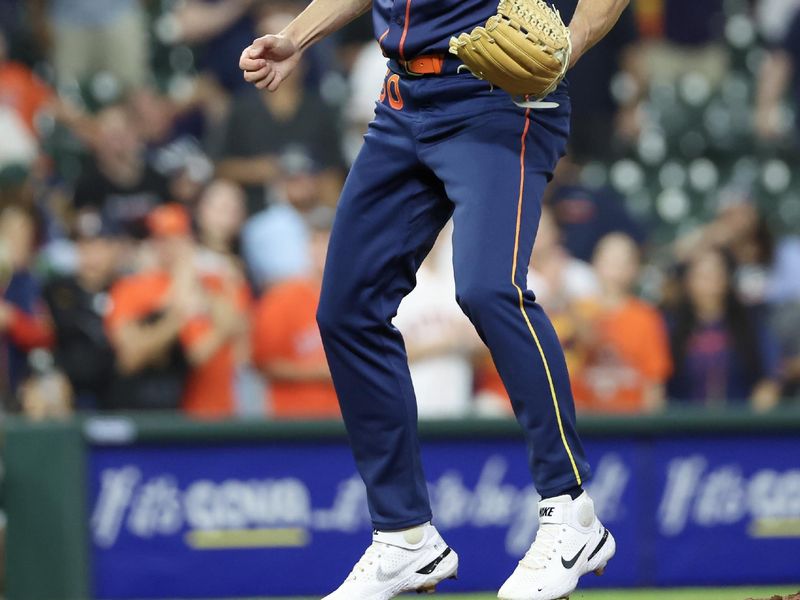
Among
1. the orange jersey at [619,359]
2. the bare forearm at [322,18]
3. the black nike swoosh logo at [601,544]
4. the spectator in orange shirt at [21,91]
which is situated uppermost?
the spectator in orange shirt at [21,91]

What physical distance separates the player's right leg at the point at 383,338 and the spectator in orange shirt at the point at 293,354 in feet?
11.5

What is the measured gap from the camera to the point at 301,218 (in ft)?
28.1

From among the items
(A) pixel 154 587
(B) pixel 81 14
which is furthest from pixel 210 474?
(B) pixel 81 14

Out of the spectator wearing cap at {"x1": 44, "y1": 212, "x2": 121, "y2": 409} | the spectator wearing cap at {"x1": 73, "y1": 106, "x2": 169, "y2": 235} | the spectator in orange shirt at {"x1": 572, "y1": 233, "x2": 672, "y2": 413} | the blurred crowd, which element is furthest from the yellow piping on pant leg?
the spectator wearing cap at {"x1": 73, "y1": 106, "x2": 169, "y2": 235}

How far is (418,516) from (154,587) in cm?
297

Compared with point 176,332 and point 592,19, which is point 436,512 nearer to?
point 176,332

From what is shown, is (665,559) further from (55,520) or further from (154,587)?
(55,520)

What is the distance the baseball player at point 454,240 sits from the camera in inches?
145

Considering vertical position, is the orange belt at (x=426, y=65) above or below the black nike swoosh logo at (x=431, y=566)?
above

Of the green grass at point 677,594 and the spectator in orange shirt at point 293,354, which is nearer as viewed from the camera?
the green grass at point 677,594

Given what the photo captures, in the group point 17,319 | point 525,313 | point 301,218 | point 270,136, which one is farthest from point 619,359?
point 525,313

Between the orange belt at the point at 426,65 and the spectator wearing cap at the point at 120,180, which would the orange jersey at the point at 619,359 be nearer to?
the spectator wearing cap at the point at 120,180

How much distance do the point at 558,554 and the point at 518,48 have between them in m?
1.23

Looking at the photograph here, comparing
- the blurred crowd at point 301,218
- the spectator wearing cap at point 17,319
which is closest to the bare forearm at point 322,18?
the blurred crowd at point 301,218
